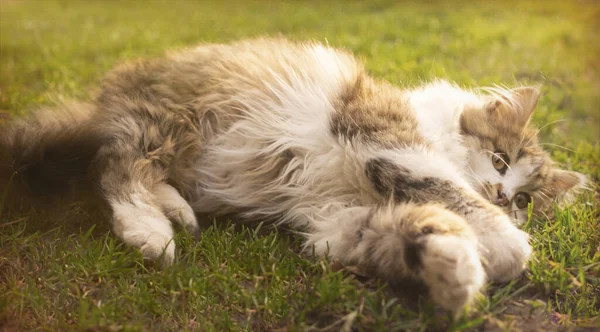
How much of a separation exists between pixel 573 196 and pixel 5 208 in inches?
119

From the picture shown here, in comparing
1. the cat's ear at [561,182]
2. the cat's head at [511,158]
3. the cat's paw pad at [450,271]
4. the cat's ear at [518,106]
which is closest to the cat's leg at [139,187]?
the cat's paw pad at [450,271]

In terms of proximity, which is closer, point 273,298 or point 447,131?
point 273,298

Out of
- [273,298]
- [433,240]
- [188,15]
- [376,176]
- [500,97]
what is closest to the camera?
[433,240]

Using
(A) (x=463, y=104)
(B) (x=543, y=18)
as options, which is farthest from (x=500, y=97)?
(B) (x=543, y=18)

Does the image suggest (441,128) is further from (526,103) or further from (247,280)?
(247,280)

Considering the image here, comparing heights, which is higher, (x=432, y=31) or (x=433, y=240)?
(x=433, y=240)

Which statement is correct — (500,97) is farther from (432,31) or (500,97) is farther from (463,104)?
(432,31)

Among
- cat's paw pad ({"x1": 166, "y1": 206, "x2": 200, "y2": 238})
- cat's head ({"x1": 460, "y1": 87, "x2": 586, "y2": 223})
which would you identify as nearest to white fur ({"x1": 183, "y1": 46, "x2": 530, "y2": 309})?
cat's head ({"x1": 460, "y1": 87, "x2": 586, "y2": 223})

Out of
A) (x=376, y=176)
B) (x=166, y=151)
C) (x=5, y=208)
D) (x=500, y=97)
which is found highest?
(x=500, y=97)

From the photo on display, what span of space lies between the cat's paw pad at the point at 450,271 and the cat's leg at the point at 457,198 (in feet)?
0.71

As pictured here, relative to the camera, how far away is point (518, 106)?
279 centimetres

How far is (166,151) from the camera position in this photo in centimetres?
266

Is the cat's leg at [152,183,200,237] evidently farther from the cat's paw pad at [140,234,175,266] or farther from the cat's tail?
the cat's tail

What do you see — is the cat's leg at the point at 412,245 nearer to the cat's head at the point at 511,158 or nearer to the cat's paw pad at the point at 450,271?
the cat's paw pad at the point at 450,271
